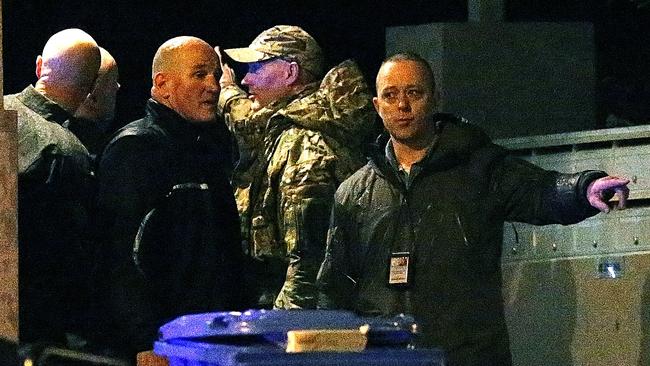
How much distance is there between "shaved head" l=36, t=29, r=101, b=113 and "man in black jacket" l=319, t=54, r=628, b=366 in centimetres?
135

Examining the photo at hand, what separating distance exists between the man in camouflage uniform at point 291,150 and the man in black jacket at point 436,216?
1.73 feet

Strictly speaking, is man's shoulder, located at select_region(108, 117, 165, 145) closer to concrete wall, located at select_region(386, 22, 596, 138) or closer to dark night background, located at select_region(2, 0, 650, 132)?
concrete wall, located at select_region(386, 22, 596, 138)

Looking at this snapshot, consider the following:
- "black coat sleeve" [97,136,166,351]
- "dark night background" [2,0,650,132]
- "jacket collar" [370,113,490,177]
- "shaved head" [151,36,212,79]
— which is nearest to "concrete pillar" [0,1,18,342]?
"black coat sleeve" [97,136,166,351]

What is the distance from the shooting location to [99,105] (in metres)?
9.23

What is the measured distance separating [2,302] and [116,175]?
95 centimetres

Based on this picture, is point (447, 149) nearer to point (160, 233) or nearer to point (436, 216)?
point (436, 216)

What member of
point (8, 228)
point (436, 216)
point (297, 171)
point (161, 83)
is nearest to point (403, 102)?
point (436, 216)

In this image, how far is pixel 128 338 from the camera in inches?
287

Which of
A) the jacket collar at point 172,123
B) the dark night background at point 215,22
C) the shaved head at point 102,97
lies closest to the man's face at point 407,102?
the jacket collar at point 172,123

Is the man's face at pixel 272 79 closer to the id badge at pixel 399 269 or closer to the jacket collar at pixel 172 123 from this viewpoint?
the jacket collar at pixel 172 123

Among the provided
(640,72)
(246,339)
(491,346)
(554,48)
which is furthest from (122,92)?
(246,339)

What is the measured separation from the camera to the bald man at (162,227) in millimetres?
7316

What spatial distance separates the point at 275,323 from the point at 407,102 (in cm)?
192

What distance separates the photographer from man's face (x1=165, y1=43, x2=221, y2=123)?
25.7 feet
